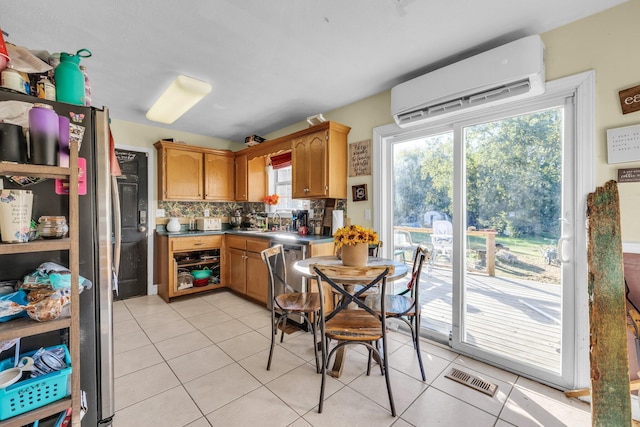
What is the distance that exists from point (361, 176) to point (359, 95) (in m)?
0.86

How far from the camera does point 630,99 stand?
5.23 feet

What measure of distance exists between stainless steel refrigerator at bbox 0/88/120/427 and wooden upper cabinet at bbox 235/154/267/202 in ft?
9.35

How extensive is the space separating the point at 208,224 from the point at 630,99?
458 cm

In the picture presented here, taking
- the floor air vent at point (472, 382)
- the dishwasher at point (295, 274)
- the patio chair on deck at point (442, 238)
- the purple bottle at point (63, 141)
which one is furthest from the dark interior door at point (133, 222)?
the floor air vent at point (472, 382)

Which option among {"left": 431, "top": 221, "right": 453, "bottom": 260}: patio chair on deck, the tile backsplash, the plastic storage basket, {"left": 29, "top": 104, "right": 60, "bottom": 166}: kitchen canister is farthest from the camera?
the tile backsplash

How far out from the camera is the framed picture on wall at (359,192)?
9.82 feet

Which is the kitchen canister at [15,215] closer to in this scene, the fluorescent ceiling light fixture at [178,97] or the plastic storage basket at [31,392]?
the plastic storage basket at [31,392]

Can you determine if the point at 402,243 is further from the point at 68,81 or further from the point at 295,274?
the point at 68,81

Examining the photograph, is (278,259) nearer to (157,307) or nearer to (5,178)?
(157,307)

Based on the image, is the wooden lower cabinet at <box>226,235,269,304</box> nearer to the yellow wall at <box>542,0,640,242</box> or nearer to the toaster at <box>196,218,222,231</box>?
the toaster at <box>196,218,222,231</box>

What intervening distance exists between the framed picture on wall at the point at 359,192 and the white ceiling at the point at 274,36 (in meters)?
1.01

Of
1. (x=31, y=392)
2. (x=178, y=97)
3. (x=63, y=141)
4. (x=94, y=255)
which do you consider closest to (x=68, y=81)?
(x=63, y=141)

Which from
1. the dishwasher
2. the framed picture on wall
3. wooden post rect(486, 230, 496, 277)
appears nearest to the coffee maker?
the dishwasher

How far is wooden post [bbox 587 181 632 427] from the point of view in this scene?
1437mm
